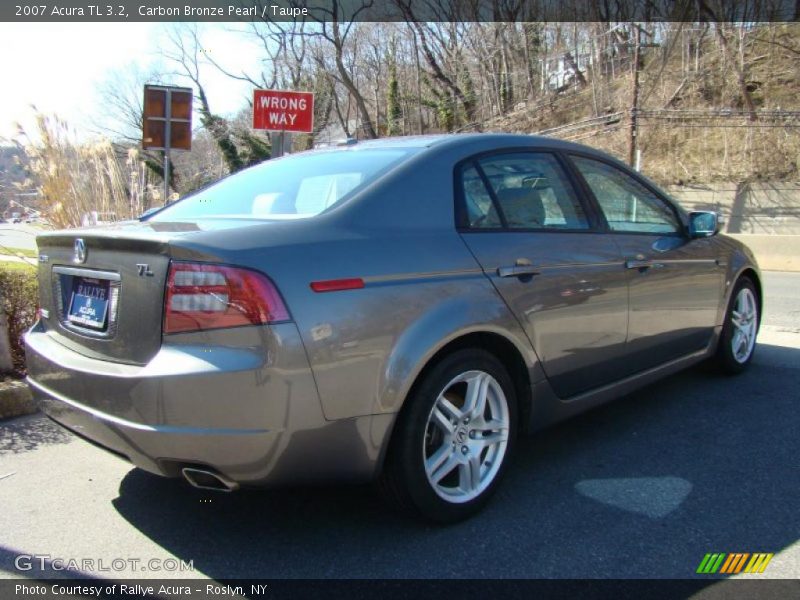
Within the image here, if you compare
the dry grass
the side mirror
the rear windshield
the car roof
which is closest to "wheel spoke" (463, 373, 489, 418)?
the rear windshield

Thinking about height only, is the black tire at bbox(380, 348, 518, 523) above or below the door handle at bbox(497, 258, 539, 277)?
below

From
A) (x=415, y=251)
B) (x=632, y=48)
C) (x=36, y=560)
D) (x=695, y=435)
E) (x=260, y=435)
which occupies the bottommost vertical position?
(x=36, y=560)

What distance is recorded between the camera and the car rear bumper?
2211 millimetres

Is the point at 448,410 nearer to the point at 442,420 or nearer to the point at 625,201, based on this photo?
the point at 442,420

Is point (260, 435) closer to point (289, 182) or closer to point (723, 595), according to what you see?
→ point (289, 182)

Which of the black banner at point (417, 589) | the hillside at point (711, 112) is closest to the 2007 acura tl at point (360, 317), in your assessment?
the black banner at point (417, 589)

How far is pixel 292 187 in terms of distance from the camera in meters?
3.18

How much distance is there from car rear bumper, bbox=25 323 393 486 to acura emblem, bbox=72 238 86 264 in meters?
0.55

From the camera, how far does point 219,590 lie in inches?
94.0

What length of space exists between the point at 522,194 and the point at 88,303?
2099 mm

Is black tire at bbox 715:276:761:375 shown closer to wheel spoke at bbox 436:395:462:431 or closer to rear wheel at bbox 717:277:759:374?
rear wheel at bbox 717:277:759:374

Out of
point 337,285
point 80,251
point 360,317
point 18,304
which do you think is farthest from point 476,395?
point 18,304

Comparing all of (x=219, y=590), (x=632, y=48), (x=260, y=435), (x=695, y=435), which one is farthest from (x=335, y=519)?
(x=632, y=48)

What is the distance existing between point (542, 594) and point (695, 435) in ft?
6.36
